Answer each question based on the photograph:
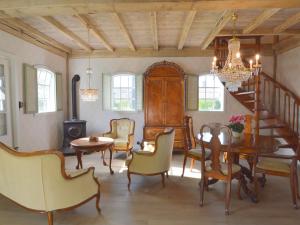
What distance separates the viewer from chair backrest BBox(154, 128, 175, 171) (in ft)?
12.1

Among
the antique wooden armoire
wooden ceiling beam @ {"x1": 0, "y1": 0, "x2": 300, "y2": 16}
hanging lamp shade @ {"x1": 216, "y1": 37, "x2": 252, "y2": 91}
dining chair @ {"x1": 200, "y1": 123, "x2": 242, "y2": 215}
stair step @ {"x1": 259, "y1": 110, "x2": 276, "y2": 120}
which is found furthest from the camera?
the antique wooden armoire

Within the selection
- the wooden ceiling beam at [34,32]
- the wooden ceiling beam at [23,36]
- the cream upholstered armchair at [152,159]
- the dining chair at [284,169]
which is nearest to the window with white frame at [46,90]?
the wooden ceiling beam at [23,36]

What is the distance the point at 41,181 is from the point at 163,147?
1828mm

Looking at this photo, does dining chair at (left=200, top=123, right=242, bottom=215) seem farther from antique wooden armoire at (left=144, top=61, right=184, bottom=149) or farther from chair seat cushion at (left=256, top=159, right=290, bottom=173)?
antique wooden armoire at (left=144, top=61, right=184, bottom=149)

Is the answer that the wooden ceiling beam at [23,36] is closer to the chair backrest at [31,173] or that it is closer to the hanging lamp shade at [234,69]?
the chair backrest at [31,173]

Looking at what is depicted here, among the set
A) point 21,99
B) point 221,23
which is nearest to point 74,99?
point 21,99

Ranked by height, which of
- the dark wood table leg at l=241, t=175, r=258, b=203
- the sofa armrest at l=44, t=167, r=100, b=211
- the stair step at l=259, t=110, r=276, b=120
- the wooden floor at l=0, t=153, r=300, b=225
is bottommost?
the wooden floor at l=0, t=153, r=300, b=225

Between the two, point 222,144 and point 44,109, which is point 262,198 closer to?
point 222,144

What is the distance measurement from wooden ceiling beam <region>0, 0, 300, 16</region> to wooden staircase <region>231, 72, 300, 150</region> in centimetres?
223

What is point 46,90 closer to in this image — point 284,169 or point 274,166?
point 274,166

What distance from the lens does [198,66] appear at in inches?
257

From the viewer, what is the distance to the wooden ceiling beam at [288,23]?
4.00 meters

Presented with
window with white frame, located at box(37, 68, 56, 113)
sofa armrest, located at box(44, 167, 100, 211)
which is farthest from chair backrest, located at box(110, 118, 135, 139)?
sofa armrest, located at box(44, 167, 100, 211)

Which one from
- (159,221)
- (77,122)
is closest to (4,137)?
(77,122)
